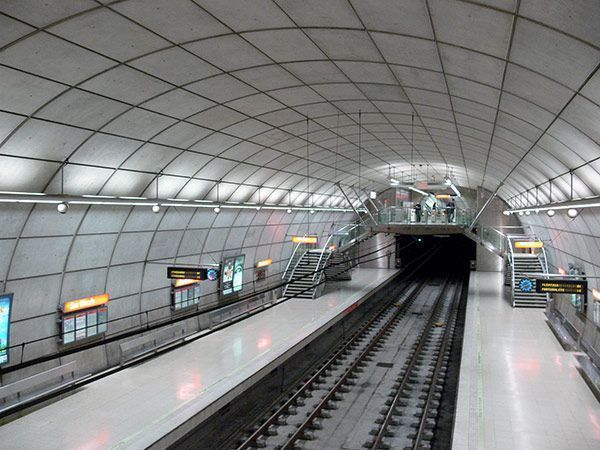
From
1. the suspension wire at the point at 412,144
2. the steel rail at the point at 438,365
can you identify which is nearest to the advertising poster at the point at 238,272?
the suspension wire at the point at 412,144

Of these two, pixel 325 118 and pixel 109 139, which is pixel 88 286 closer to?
pixel 109 139

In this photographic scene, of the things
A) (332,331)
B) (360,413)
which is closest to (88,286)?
(360,413)

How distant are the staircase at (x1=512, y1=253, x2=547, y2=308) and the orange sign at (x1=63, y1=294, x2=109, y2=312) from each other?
18425mm

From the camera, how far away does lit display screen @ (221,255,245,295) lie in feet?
80.1

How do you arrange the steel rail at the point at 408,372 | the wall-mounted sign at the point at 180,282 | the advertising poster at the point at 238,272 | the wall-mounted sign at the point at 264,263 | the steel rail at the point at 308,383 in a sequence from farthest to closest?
1. the wall-mounted sign at the point at 264,263
2. the advertising poster at the point at 238,272
3. the wall-mounted sign at the point at 180,282
4. the steel rail at the point at 408,372
5. the steel rail at the point at 308,383

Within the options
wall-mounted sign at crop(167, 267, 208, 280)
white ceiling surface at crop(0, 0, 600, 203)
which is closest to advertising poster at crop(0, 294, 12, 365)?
white ceiling surface at crop(0, 0, 600, 203)

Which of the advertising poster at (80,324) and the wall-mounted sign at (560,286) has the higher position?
the wall-mounted sign at (560,286)

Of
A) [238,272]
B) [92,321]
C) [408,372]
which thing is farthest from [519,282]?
[92,321]

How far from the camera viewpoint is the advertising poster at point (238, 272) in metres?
25.3

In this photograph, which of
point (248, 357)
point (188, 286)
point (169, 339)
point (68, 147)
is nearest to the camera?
point (68, 147)

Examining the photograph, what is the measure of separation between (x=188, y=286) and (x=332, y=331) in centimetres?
696

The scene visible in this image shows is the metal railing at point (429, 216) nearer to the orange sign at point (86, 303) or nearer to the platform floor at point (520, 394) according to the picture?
the platform floor at point (520, 394)

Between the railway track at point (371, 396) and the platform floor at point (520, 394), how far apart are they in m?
1.44

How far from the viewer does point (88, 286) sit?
16188mm
